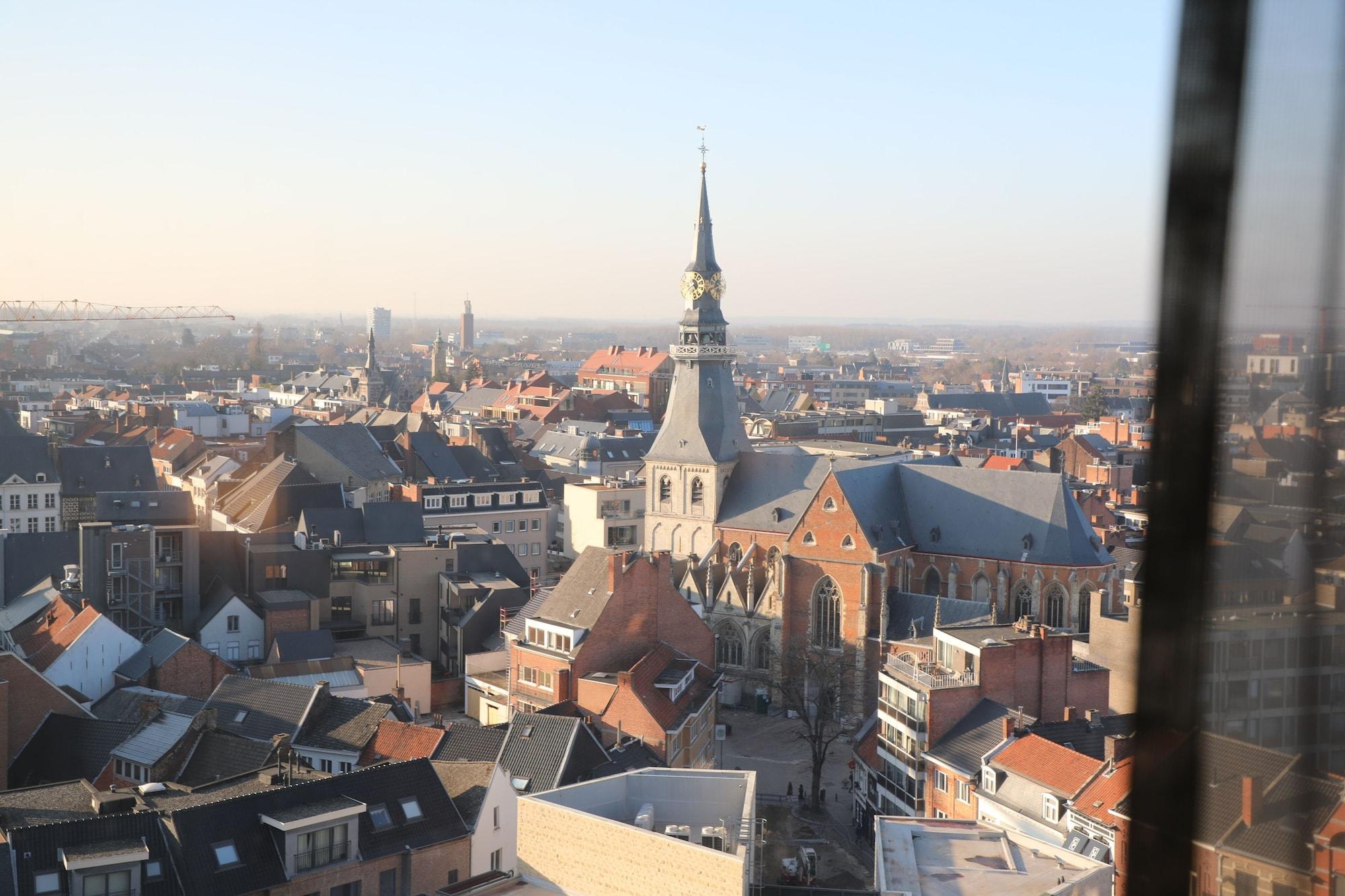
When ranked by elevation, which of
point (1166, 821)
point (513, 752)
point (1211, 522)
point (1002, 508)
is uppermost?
point (1211, 522)

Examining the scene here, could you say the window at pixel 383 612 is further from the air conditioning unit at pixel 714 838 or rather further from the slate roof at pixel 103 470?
the air conditioning unit at pixel 714 838

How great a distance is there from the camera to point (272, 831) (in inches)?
1009

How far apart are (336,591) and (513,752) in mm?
19599

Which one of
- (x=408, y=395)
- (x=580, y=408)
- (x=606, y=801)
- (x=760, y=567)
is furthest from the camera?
(x=408, y=395)

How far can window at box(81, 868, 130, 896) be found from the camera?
23.5 m

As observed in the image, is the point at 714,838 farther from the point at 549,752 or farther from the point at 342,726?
the point at 342,726

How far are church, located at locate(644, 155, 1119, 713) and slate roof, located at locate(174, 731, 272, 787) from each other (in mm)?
23024

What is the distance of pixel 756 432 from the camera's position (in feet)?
364

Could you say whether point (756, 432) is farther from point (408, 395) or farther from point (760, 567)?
point (408, 395)

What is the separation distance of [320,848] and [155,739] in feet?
31.6

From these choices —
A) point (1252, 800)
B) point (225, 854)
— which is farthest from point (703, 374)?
point (1252, 800)

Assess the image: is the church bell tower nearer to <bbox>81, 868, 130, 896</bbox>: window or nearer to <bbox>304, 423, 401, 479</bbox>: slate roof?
<bbox>304, 423, 401, 479</bbox>: slate roof

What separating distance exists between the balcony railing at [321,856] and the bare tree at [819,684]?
789 inches

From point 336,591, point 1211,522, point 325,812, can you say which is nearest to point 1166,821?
point 1211,522
